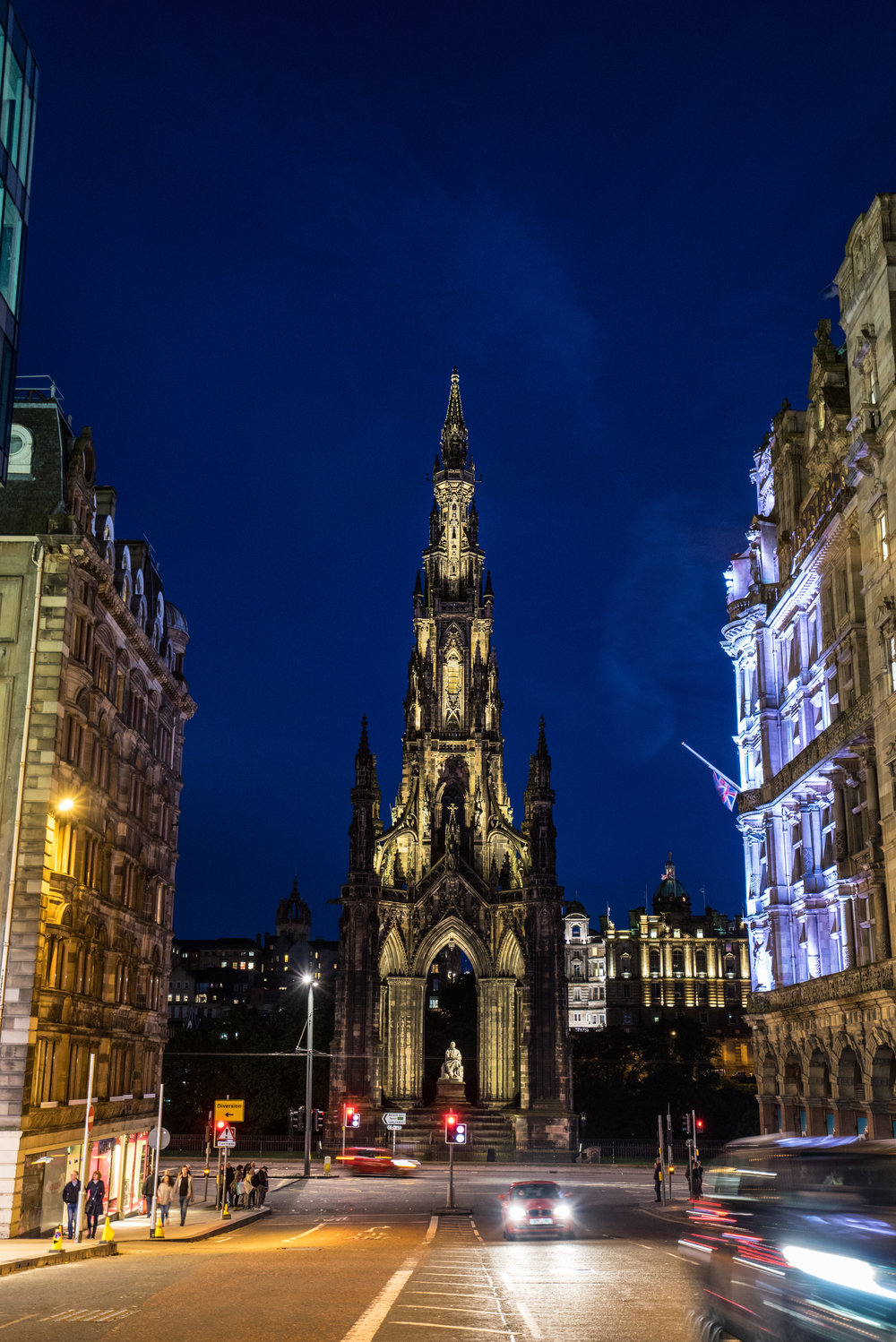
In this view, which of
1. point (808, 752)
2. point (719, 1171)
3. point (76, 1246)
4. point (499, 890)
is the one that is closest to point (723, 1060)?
point (499, 890)

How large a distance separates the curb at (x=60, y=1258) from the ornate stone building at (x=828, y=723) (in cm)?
2026

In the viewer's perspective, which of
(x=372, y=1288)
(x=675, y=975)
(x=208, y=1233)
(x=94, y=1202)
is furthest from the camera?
(x=675, y=975)

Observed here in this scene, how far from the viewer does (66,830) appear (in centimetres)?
3462

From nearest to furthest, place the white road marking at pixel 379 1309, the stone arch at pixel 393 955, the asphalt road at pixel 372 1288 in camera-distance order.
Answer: the white road marking at pixel 379 1309 < the asphalt road at pixel 372 1288 < the stone arch at pixel 393 955

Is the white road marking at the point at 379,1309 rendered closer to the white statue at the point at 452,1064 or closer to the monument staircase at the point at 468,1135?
the monument staircase at the point at 468,1135

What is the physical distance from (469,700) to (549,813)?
1199 cm

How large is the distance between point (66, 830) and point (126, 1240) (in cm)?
1061

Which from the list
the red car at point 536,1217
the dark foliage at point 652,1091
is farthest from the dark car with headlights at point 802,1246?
the dark foliage at point 652,1091

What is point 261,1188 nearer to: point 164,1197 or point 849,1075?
point 164,1197

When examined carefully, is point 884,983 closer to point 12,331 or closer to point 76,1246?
point 76,1246

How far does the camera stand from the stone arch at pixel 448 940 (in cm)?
8381

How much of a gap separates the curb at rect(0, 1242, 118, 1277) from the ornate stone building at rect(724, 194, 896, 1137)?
20261mm

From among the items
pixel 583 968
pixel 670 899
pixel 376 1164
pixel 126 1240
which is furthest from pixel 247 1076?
pixel 670 899

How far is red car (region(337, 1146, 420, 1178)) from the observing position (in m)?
64.2
